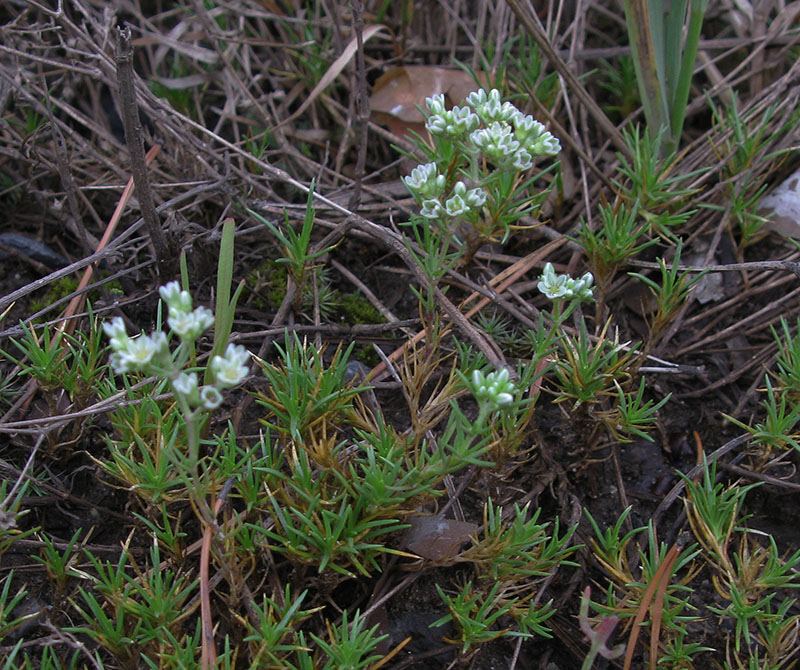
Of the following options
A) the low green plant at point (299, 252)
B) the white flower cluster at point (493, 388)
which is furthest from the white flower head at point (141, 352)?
the low green plant at point (299, 252)

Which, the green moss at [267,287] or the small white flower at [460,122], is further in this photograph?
the green moss at [267,287]

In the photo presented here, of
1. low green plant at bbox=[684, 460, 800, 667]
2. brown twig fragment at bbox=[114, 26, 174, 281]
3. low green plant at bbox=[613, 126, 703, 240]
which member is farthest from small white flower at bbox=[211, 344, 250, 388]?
low green plant at bbox=[613, 126, 703, 240]

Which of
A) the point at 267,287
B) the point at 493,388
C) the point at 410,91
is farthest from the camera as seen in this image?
the point at 410,91

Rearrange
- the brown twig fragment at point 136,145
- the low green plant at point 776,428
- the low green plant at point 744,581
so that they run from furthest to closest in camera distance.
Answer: the low green plant at point 776,428 < the brown twig fragment at point 136,145 < the low green plant at point 744,581

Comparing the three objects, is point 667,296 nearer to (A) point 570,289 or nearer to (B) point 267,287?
(A) point 570,289

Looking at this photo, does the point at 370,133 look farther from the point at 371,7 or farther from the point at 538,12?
the point at 538,12

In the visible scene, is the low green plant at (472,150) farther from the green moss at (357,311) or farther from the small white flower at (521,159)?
the green moss at (357,311)

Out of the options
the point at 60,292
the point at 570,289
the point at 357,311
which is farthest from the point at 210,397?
the point at 60,292
